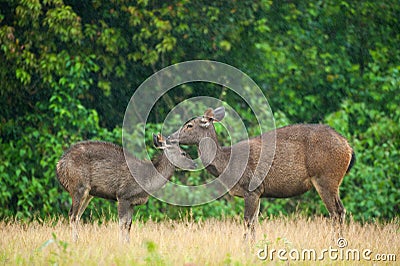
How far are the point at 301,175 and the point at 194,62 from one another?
660 centimetres

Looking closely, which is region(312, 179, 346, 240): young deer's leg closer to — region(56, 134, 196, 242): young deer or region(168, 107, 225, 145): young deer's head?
region(168, 107, 225, 145): young deer's head

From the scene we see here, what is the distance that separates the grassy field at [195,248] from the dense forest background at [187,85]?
98.2 inches

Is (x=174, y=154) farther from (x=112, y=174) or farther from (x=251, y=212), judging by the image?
(x=251, y=212)

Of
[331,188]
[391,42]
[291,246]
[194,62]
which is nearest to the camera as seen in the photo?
[291,246]

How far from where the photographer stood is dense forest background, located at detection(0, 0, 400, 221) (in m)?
14.1

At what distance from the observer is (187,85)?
1659 centimetres

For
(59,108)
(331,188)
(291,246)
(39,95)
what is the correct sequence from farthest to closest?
(39,95)
(59,108)
(331,188)
(291,246)

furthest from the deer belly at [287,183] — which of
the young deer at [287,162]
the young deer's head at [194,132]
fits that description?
the young deer's head at [194,132]

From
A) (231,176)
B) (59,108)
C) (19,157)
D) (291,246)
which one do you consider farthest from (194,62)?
(291,246)

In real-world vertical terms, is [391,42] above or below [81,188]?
above

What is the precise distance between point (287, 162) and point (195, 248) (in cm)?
231

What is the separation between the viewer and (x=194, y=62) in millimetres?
16406

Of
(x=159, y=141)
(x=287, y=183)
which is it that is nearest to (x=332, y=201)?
(x=287, y=183)

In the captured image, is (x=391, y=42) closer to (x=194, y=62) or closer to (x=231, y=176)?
(x=194, y=62)
